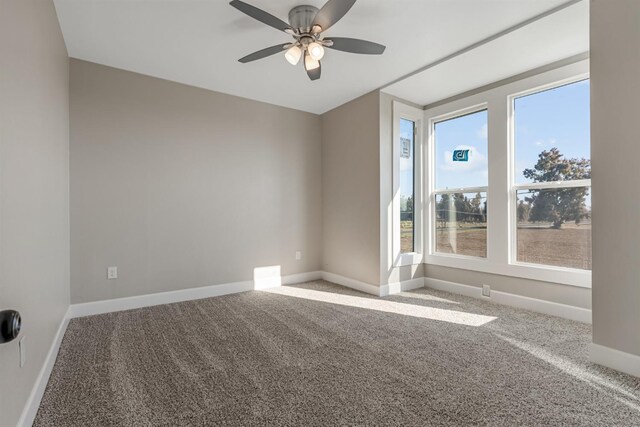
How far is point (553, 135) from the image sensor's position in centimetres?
317

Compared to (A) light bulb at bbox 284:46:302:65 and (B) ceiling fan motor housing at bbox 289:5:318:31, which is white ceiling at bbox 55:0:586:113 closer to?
(B) ceiling fan motor housing at bbox 289:5:318:31

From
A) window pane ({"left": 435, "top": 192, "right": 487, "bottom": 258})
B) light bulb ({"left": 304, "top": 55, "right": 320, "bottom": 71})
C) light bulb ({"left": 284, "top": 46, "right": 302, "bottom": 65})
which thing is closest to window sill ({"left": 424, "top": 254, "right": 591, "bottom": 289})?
window pane ({"left": 435, "top": 192, "right": 487, "bottom": 258})

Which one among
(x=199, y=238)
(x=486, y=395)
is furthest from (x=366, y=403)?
(x=199, y=238)

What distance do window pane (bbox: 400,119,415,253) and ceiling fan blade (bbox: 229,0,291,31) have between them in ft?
7.96

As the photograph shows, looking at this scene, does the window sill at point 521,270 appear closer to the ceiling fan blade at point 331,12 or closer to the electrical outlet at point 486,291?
the electrical outlet at point 486,291

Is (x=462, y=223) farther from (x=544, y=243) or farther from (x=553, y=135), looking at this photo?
(x=553, y=135)

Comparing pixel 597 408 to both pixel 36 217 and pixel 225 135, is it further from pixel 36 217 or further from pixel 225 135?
pixel 225 135

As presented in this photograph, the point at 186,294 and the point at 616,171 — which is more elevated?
the point at 616,171

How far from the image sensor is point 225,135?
3.99m

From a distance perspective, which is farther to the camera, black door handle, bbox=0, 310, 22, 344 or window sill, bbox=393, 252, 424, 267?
window sill, bbox=393, 252, 424, 267

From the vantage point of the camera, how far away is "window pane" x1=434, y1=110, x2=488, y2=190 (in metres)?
3.78

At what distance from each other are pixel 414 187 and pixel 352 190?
0.88m

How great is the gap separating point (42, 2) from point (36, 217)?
56.3 inches

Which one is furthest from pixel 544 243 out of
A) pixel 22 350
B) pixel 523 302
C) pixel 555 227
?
pixel 22 350
